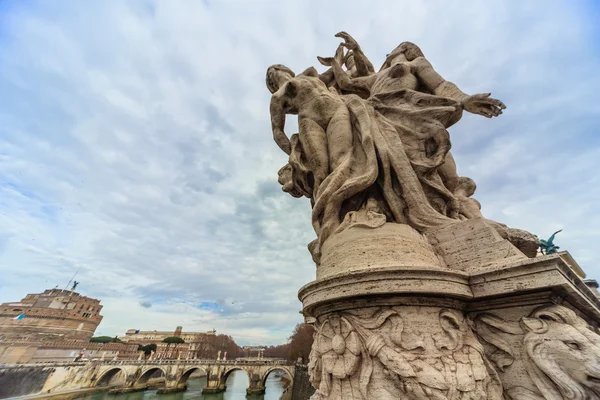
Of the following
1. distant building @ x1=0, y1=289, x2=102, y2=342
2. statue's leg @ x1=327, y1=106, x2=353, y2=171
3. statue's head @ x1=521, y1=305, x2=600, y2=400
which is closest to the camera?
statue's head @ x1=521, y1=305, x2=600, y2=400

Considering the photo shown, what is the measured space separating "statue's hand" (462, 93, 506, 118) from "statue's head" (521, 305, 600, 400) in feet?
7.56

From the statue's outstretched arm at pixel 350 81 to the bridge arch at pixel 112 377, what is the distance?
44.0 m

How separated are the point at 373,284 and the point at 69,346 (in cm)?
5135

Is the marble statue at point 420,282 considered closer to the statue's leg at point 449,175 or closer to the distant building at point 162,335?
the statue's leg at point 449,175

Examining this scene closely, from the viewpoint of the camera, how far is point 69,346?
121 feet

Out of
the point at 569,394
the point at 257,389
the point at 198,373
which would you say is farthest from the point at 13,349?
the point at 569,394

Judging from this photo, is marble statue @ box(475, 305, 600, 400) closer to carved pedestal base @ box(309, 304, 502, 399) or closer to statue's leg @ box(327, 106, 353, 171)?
carved pedestal base @ box(309, 304, 502, 399)

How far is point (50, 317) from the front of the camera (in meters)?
41.0

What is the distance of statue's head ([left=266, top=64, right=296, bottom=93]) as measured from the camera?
4910 mm

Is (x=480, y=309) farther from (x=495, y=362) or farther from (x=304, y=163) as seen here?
(x=304, y=163)

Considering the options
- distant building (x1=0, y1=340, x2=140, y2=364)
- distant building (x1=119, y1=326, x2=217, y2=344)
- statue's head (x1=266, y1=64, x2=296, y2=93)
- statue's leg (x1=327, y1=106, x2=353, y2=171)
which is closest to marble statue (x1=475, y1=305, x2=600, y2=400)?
statue's leg (x1=327, y1=106, x2=353, y2=171)

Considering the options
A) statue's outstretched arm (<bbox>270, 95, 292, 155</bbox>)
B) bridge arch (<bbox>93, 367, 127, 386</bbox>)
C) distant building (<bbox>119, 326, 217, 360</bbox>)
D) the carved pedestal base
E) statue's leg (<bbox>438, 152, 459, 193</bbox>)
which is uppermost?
distant building (<bbox>119, 326, 217, 360</bbox>)

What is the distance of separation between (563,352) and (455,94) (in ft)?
10.3

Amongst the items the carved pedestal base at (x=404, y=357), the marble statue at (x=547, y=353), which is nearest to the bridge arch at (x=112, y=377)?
the carved pedestal base at (x=404, y=357)
